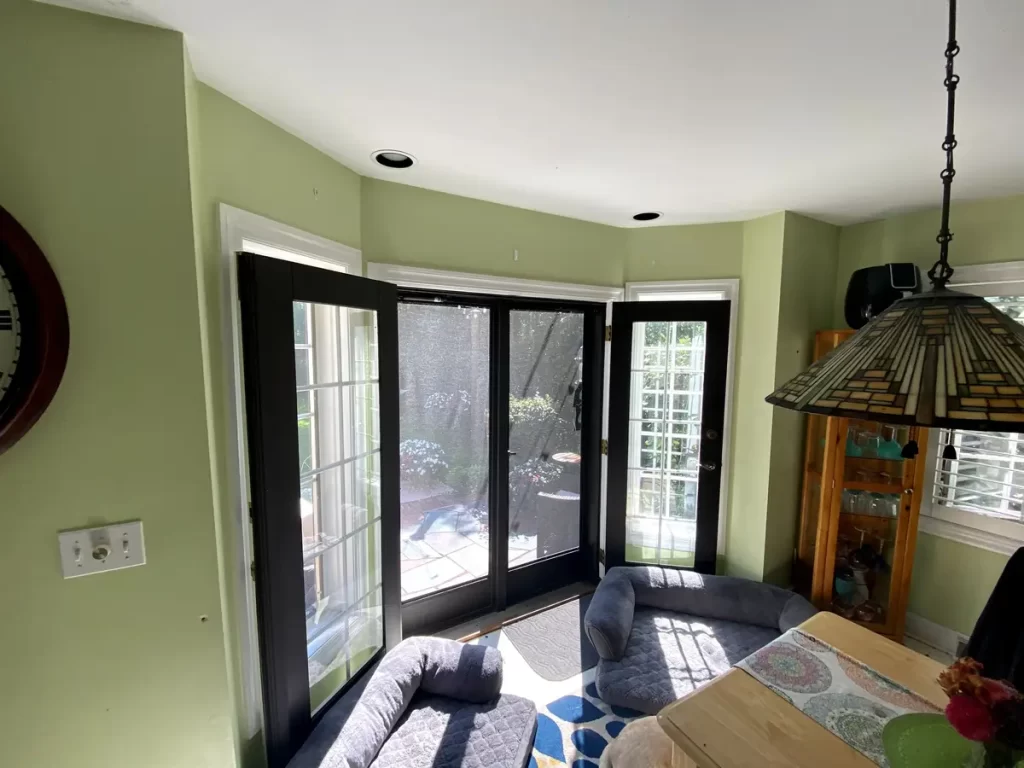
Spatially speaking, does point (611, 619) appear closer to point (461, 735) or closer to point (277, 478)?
point (461, 735)

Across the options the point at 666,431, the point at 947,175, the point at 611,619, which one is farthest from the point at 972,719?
the point at 666,431

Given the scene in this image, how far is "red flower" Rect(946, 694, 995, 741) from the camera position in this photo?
2.64ft

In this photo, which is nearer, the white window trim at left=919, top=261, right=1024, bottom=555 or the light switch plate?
the light switch plate

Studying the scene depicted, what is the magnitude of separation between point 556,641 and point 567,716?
49cm

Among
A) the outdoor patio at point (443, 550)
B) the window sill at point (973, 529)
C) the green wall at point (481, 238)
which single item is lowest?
the outdoor patio at point (443, 550)

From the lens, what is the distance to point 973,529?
7.31 ft

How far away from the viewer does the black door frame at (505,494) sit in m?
2.44

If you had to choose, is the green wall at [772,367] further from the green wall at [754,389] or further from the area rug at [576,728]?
the area rug at [576,728]

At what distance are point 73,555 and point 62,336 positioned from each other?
517 millimetres

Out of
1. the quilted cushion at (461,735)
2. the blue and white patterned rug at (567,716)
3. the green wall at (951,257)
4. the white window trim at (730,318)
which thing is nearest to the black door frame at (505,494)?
the white window trim at (730,318)

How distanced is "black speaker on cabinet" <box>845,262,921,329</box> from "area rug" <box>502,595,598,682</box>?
224cm

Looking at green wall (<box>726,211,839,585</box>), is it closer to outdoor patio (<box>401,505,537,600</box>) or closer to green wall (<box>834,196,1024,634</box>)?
green wall (<box>834,196,1024,634</box>)

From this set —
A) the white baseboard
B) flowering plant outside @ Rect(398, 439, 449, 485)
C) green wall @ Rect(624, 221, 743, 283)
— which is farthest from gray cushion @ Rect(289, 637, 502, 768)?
the white baseboard

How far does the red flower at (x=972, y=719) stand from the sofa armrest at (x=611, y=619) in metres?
1.41
